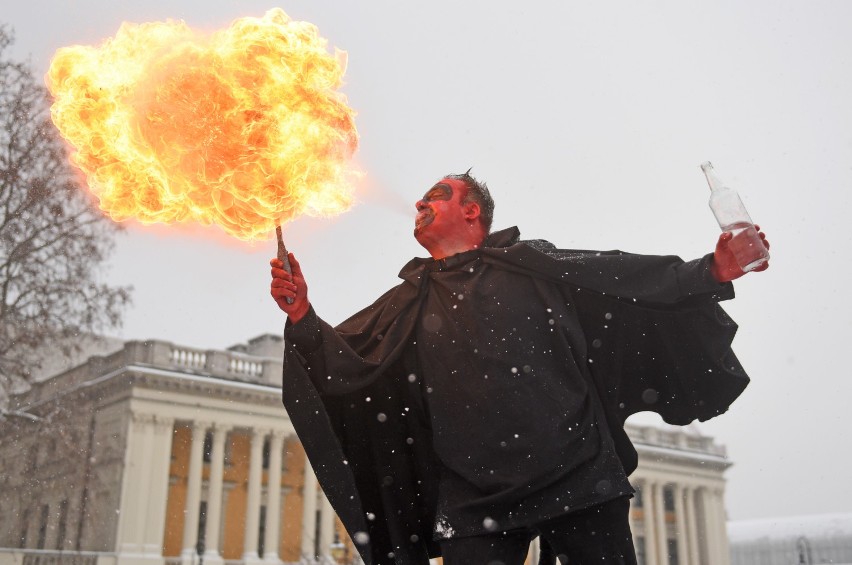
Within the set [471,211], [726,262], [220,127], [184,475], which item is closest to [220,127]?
[220,127]

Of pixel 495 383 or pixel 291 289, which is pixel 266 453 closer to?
pixel 291 289

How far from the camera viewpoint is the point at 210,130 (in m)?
4.17

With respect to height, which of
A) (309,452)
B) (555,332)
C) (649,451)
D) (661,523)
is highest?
(649,451)

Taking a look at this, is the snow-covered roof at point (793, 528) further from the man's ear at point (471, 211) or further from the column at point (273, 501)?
the man's ear at point (471, 211)

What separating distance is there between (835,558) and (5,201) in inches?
2480

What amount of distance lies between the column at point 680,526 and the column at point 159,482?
37307 mm

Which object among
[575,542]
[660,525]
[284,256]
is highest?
[660,525]

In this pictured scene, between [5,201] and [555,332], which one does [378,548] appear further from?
[5,201]

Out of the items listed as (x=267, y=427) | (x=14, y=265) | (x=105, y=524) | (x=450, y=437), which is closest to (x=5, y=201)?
(x=14, y=265)

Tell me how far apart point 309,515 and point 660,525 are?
28.0 meters

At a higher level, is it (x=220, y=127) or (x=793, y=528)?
(x=793, y=528)

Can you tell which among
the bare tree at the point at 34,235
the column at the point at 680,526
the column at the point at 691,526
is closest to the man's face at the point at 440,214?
the bare tree at the point at 34,235

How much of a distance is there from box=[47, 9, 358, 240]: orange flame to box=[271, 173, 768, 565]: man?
59cm

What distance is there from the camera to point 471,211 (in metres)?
4.01
